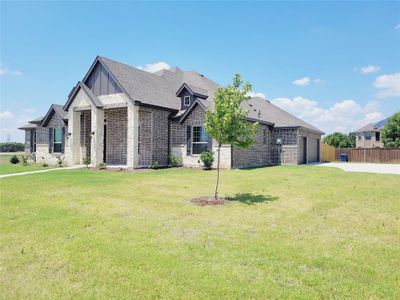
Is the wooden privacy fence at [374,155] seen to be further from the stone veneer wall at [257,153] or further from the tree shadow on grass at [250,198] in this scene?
the tree shadow on grass at [250,198]

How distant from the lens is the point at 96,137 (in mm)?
19750

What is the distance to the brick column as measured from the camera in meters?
18.5

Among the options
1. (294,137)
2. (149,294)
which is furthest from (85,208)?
(294,137)

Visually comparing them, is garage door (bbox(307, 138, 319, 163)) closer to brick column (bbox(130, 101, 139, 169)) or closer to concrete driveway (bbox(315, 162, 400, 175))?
concrete driveway (bbox(315, 162, 400, 175))

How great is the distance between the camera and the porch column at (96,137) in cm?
1978

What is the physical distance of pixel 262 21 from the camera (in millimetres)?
15148

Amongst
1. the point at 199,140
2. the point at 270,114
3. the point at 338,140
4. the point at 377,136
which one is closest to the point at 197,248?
the point at 199,140

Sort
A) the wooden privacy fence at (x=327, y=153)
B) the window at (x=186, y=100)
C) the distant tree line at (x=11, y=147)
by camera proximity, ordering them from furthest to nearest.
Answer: the distant tree line at (x=11, y=147) → the wooden privacy fence at (x=327, y=153) → the window at (x=186, y=100)

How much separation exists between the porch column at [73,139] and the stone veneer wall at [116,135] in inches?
88.9

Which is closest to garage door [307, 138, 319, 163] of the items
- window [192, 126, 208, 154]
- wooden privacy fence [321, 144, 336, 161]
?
wooden privacy fence [321, 144, 336, 161]

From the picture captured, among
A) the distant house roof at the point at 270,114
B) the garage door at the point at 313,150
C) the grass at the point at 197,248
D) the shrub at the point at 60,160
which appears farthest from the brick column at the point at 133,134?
the garage door at the point at 313,150

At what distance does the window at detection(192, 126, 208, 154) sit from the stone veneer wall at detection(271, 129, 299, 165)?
8.52 metres

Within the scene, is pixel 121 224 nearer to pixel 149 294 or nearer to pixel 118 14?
pixel 149 294

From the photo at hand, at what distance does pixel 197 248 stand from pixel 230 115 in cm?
494
